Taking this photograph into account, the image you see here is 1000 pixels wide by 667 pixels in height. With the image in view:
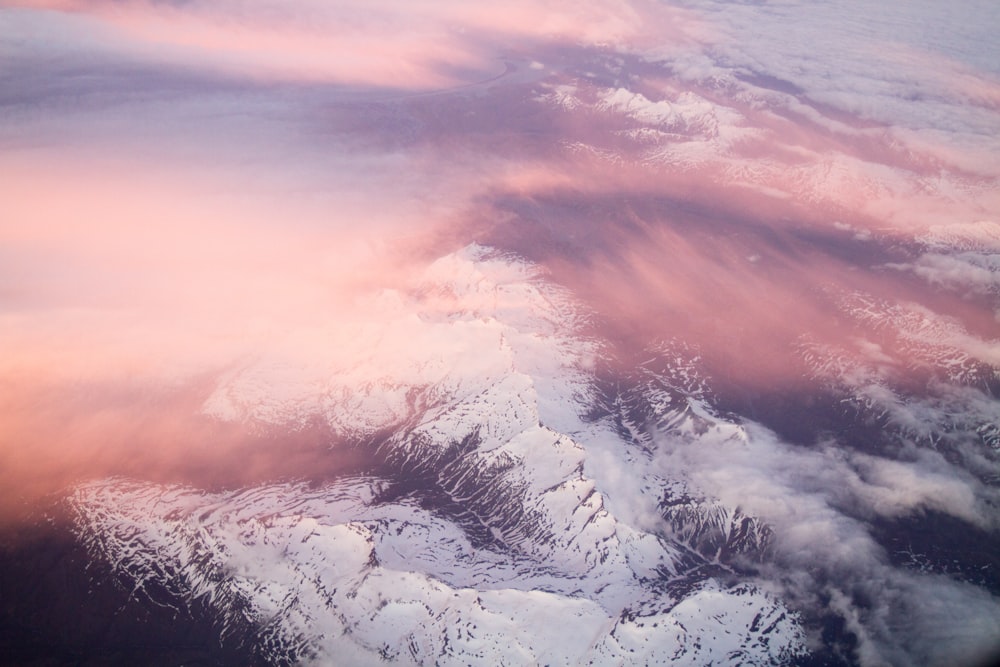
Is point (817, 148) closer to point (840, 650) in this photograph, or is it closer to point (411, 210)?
point (411, 210)

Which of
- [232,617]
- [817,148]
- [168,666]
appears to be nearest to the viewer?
[168,666]

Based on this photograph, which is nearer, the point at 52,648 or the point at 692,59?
the point at 52,648

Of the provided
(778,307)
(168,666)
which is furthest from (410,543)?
(778,307)

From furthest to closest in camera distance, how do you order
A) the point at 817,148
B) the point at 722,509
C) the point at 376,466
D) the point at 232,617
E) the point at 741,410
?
the point at 817,148 < the point at 741,410 < the point at 376,466 < the point at 722,509 < the point at 232,617

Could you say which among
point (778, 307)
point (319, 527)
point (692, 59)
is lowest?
point (319, 527)

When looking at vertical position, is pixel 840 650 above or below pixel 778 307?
below

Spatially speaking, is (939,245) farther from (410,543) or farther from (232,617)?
(232,617)
